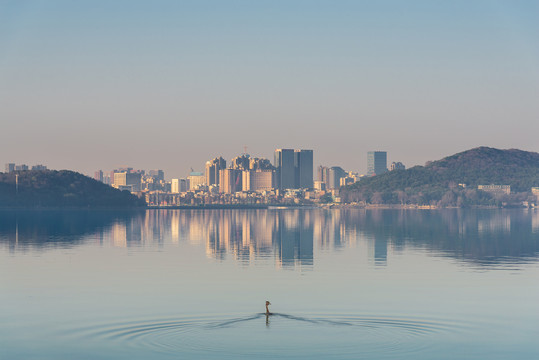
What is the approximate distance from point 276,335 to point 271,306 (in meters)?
8.41

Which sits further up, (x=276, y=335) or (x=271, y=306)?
(x=271, y=306)

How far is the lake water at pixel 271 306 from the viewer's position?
36.2 metres

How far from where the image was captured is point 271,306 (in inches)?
1854

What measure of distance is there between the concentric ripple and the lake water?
6cm

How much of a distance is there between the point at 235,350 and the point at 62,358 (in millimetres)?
7239

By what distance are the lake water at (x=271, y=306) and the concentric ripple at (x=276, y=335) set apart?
56 mm

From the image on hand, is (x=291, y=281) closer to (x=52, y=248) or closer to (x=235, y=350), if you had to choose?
(x=235, y=350)

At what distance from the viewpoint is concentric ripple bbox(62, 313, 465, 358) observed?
35.4 meters

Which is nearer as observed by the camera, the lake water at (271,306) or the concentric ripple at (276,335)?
the concentric ripple at (276,335)

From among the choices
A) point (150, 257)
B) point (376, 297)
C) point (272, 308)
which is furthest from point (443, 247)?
point (272, 308)

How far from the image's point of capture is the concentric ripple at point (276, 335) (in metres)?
35.4

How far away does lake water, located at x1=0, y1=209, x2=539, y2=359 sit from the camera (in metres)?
36.2

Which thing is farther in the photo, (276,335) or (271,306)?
(271,306)

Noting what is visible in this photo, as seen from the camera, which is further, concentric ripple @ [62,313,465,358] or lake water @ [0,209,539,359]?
lake water @ [0,209,539,359]
